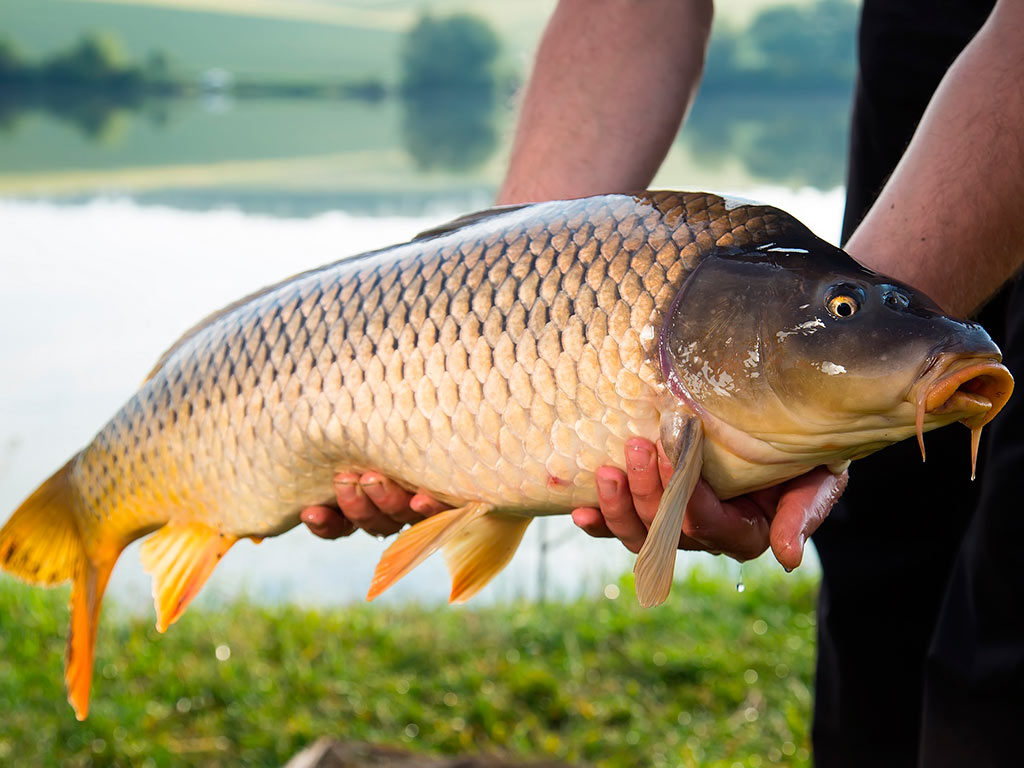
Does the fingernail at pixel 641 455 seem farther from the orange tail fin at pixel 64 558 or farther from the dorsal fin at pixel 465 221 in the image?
the orange tail fin at pixel 64 558

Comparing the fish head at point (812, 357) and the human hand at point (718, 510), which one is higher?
the fish head at point (812, 357)

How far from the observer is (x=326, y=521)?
4.88 feet

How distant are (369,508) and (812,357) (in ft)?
2.04

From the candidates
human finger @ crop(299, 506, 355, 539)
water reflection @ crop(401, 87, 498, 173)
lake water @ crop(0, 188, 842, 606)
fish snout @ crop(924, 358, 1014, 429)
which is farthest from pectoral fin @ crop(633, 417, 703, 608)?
water reflection @ crop(401, 87, 498, 173)

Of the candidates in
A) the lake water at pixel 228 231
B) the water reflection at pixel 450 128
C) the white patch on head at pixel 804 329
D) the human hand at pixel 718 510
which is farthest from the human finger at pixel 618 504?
the water reflection at pixel 450 128

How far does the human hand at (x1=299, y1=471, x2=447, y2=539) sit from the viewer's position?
136 cm

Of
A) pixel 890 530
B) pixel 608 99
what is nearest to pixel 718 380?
pixel 608 99

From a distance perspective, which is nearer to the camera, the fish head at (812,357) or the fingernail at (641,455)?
the fish head at (812,357)

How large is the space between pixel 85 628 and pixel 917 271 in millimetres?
1193

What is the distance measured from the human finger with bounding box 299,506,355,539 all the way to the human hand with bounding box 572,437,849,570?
1.23 ft

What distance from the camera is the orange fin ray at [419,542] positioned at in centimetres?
127

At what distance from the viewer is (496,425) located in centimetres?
118

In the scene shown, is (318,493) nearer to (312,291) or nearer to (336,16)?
(312,291)

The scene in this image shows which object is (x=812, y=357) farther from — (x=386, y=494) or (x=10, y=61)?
(x=10, y=61)
